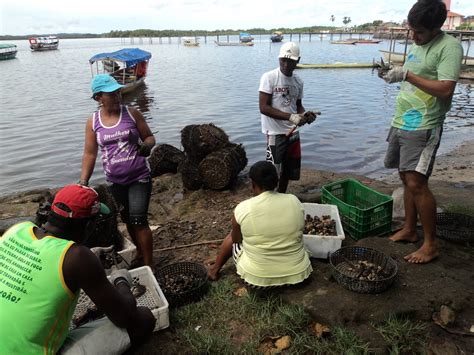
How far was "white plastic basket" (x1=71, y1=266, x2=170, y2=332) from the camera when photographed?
9.99 ft

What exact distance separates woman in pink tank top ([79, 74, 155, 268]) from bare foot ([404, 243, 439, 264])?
2.58 meters

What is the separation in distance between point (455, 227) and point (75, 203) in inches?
160

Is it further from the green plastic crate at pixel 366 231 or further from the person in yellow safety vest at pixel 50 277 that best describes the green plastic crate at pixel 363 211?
the person in yellow safety vest at pixel 50 277

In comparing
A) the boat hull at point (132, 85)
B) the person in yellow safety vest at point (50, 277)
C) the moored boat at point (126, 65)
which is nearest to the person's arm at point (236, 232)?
the person in yellow safety vest at point (50, 277)

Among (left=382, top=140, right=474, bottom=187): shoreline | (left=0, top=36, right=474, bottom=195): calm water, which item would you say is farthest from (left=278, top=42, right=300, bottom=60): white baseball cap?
(left=0, top=36, right=474, bottom=195): calm water

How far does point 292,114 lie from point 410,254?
198 cm

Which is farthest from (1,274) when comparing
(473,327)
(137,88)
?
(137,88)

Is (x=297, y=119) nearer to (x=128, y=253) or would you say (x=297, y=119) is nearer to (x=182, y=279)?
(x=182, y=279)

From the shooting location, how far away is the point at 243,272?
3404 mm

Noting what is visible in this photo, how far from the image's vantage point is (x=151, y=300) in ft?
10.9

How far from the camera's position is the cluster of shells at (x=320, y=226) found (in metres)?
4.04

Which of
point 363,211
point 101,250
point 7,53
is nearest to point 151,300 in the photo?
point 101,250

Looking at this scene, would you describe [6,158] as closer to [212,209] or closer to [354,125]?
[212,209]

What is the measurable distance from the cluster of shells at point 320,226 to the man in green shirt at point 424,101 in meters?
0.79
